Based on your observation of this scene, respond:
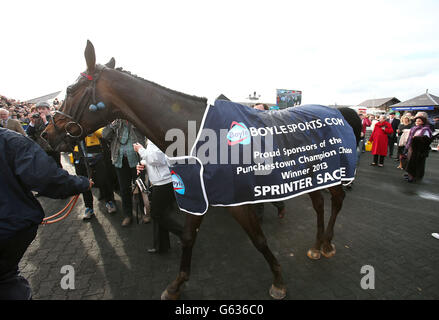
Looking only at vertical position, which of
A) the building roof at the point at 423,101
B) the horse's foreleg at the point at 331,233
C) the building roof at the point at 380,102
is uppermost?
the building roof at the point at 380,102

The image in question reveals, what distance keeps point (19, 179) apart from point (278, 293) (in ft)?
9.38

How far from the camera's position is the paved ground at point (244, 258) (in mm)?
2609

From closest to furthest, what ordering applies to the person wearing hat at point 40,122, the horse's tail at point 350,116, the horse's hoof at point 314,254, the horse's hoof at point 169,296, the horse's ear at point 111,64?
the horse's ear at point 111,64
the horse's hoof at point 169,296
the horse's hoof at point 314,254
the horse's tail at point 350,116
the person wearing hat at point 40,122

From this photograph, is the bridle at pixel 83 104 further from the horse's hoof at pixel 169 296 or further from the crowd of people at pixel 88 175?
the horse's hoof at pixel 169 296

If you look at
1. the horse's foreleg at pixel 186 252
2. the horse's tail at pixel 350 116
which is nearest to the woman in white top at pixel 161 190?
the horse's foreleg at pixel 186 252

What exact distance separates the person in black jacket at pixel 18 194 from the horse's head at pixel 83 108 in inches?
25.0

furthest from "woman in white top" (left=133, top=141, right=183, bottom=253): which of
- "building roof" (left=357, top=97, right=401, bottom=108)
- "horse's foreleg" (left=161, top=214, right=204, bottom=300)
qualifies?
"building roof" (left=357, top=97, right=401, bottom=108)

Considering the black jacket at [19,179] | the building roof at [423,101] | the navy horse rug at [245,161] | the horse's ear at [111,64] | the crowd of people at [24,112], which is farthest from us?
the building roof at [423,101]

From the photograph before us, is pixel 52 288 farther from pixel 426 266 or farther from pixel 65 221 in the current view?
pixel 426 266

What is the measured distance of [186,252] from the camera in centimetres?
256

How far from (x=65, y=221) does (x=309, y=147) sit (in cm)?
501

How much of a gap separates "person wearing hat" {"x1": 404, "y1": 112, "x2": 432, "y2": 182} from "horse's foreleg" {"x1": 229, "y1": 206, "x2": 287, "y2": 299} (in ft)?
23.9

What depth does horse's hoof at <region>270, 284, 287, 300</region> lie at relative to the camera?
8.13 feet

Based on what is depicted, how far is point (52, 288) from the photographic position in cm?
268
